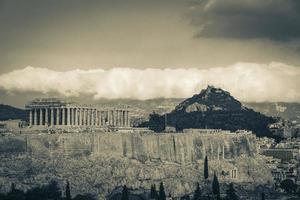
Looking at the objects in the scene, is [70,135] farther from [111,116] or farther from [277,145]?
[277,145]

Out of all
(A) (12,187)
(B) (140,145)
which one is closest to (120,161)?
(B) (140,145)

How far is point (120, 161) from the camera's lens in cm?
11581

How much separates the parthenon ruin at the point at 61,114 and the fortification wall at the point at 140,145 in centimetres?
1018

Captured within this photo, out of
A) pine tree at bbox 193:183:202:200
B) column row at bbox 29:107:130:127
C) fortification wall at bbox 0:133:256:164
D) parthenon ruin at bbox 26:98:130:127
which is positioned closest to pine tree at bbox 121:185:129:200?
pine tree at bbox 193:183:202:200

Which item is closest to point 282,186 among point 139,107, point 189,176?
point 189,176

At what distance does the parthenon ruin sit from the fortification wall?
10.2 metres

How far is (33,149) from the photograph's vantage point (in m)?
109

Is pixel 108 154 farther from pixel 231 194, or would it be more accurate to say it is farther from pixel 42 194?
pixel 42 194

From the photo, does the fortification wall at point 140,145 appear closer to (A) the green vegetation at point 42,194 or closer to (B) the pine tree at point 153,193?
(A) the green vegetation at point 42,194

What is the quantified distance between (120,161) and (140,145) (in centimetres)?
795

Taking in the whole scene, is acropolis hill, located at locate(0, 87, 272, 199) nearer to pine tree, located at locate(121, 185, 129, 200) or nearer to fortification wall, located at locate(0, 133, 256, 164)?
fortification wall, located at locate(0, 133, 256, 164)

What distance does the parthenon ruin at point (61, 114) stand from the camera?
129625 millimetres

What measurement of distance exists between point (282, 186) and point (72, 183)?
1607 inches

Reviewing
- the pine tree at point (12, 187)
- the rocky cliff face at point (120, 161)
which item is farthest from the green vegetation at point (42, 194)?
the rocky cliff face at point (120, 161)
